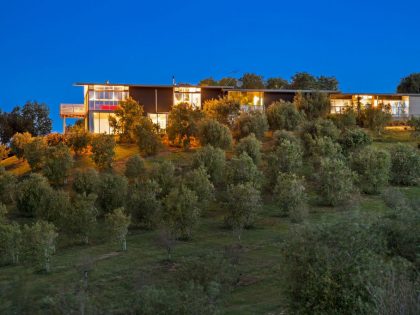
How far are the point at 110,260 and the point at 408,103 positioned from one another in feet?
234

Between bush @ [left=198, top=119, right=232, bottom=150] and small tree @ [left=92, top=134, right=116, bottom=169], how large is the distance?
35.0ft

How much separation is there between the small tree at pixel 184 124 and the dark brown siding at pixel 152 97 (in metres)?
14.8

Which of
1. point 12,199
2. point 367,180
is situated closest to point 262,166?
point 367,180

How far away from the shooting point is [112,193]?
43.9 metres

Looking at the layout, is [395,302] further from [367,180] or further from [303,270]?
[367,180]

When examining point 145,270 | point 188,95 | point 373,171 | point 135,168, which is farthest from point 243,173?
point 188,95

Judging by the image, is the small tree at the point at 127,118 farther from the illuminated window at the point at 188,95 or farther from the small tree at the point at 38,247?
the small tree at the point at 38,247

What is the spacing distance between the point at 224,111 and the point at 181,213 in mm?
34424

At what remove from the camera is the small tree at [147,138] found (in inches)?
2418

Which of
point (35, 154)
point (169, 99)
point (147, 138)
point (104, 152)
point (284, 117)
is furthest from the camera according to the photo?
point (169, 99)

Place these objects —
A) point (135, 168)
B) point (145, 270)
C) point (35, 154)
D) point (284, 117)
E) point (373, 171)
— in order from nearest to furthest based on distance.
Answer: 1. point (145, 270)
2. point (373, 171)
3. point (135, 168)
4. point (35, 154)
5. point (284, 117)

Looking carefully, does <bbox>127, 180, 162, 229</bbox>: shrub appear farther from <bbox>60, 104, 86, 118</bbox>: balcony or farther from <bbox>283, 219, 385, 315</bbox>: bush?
<bbox>60, 104, 86, 118</bbox>: balcony

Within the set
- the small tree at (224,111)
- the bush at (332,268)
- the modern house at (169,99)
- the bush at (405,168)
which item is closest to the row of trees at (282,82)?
the modern house at (169,99)

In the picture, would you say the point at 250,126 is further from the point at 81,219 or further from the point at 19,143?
the point at 81,219
